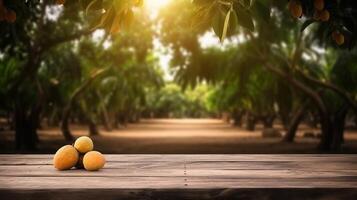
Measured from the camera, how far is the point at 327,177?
282 centimetres

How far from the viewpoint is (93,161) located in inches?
120

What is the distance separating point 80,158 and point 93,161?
168 mm

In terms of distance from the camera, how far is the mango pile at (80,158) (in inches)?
120

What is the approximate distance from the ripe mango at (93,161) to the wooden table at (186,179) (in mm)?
48

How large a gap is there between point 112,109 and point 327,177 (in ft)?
108

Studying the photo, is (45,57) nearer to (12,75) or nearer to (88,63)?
(12,75)

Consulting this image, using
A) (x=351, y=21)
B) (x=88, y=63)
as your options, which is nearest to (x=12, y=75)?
(x=88, y=63)

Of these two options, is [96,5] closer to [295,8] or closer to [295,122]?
[295,8]

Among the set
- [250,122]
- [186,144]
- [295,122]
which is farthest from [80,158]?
[250,122]

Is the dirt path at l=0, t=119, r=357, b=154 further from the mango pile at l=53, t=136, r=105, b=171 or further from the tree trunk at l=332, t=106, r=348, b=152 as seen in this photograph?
the mango pile at l=53, t=136, r=105, b=171

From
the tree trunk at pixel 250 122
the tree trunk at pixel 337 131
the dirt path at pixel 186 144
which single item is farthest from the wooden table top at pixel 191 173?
the tree trunk at pixel 250 122

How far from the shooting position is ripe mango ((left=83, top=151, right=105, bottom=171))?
120 inches

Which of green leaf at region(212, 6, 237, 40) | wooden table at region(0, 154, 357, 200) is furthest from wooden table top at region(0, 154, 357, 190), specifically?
green leaf at region(212, 6, 237, 40)

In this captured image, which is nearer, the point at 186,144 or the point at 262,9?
the point at 262,9
